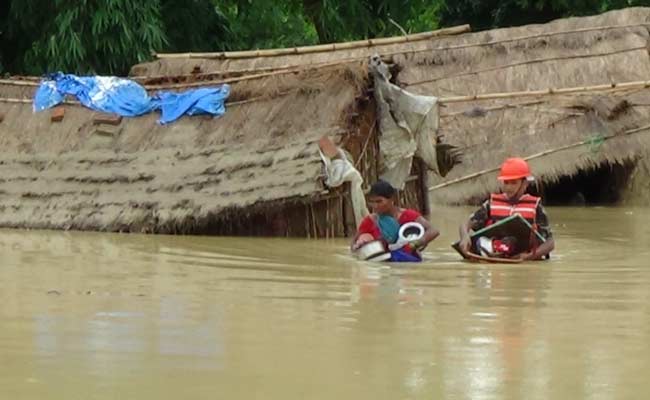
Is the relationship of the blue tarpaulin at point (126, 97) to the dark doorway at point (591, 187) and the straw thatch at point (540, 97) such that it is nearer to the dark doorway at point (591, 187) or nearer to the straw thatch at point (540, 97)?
the straw thatch at point (540, 97)

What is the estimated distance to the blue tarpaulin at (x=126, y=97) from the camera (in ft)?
46.3

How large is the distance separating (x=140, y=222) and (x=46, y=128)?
224cm

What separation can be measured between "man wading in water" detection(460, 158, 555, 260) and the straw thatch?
7272 mm

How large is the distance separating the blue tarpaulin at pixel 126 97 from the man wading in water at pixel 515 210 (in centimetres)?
420

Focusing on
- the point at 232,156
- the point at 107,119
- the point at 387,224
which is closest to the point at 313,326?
→ the point at 387,224

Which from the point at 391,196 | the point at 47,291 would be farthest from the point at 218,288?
the point at 391,196

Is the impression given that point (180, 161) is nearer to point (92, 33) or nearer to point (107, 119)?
point (107, 119)

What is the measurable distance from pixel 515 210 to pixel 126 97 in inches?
219

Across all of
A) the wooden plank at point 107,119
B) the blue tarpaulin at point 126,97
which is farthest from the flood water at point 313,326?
the wooden plank at point 107,119

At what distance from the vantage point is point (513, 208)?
1046cm

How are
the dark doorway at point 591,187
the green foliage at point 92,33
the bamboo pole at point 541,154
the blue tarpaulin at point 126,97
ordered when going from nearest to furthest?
the blue tarpaulin at point 126,97, the bamboo pole at point 541,154, the dark doorway at point 591,187, the green foliage at point 92,33

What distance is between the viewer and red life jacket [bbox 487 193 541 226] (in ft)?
34.2

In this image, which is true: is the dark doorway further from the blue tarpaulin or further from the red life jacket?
the red life jacket

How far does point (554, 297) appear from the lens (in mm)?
8438
